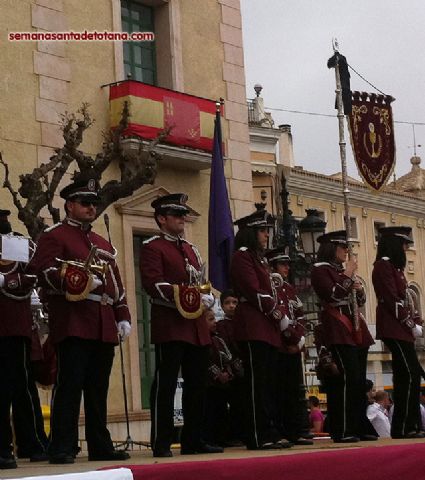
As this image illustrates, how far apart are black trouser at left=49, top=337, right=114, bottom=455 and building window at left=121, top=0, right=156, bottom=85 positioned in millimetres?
11583

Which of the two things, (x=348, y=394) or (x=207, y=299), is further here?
(x=348, y=394)

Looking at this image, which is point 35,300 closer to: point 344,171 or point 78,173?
point 344,171

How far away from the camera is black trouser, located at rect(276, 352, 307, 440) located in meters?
10.9

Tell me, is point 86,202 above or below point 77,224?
Result: above

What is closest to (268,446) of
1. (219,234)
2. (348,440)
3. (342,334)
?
(348,440)

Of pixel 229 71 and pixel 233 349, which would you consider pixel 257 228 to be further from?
pixel 229 71

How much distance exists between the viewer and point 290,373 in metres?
11.0

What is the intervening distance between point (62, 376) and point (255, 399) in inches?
72.7

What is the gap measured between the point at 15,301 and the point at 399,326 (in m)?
3.66

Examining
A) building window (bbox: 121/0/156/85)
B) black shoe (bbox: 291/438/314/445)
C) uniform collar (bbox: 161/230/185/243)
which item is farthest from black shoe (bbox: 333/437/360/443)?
building window (bbox: 121/0/156/85)

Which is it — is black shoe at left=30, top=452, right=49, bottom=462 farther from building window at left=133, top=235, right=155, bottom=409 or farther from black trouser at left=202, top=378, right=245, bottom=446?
building window at left=133, top=235, right=155, bottom=409

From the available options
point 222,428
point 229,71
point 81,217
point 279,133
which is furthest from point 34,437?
point 279,133

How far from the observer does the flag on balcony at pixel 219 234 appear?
14398 mm

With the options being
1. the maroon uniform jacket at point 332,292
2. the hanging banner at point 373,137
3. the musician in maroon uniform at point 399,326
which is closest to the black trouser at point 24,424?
the maroon uniform jacket at point 332,292
